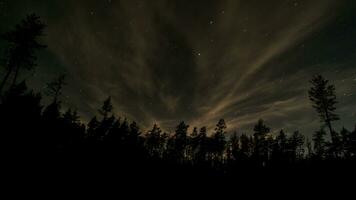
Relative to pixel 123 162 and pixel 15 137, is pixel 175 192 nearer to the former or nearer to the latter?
pixel 123 162

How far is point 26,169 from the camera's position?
44.9 feet

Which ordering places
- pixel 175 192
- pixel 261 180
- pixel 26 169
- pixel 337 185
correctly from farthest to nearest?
pixel 261 180
pixel 175 192
pixel 337 185
pixel 26 169

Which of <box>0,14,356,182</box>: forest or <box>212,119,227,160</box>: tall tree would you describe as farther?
<box>212,119,227,160</box>: tall tree

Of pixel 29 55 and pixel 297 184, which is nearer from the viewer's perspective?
pixel 297 184

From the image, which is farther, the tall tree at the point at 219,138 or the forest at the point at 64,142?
the tall tree at the point at 219,138

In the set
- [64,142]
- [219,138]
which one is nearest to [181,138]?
[219,138]

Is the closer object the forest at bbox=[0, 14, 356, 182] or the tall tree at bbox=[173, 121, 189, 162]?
the forest at bbox=[0, 14, 356, 182]

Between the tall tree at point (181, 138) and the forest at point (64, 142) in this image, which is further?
the tall tree at point (181, 138)

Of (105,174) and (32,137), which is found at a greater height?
(32,137)

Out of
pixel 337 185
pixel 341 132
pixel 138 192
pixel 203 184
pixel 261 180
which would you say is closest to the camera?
pixel 337 185

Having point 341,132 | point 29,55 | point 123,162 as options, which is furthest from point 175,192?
point 341,132

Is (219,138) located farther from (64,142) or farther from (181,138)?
(64,142)

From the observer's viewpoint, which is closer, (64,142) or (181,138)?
(64,142)

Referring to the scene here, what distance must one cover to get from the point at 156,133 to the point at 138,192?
58788mm
